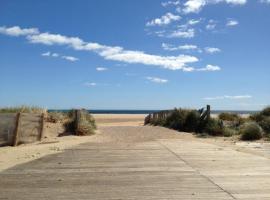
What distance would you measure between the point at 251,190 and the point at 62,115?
19133mm

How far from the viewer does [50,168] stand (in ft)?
41.0

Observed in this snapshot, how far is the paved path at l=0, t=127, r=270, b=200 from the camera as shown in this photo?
9.12 meters

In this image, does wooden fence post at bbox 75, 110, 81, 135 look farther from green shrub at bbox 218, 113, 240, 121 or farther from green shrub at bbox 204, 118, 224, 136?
green shrub at bbox 218, 113, 240, 121

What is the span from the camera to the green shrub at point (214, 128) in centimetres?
2744

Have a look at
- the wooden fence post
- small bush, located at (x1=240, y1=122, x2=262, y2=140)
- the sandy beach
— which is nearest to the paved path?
the sandy beach

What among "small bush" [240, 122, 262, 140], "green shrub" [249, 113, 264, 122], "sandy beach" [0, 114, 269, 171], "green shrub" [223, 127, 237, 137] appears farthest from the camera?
"green shrub" [249, 113, 264, 122]

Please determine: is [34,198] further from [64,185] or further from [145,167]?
[145,167]

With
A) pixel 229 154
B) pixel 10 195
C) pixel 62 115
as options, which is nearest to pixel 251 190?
pixel 10 195

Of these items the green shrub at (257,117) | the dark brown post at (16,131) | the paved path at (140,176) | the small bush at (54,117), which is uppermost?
the green shrub at (257,117)

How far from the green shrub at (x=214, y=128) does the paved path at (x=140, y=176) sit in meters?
11.3

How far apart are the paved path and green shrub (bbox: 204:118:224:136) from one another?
443 inches

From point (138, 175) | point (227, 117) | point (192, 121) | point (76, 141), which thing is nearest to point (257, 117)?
point (192, 121)

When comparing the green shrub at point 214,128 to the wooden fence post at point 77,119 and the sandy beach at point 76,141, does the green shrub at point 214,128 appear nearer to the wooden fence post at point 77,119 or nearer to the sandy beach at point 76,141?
the sandy beach at point 76,141

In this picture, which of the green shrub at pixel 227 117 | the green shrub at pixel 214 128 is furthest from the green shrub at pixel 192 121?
the green shrub at pixel 227 117
